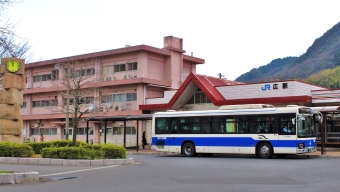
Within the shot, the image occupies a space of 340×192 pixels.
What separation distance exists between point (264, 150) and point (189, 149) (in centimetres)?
495

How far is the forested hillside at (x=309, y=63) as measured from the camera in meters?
99.2

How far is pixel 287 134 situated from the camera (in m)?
22.4

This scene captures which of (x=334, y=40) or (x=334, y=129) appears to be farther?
(x=334, y=40)

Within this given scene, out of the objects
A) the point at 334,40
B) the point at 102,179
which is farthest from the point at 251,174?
the point at 334,40

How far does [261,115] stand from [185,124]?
493cm

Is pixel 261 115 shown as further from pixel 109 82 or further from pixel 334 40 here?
pixel 334 40

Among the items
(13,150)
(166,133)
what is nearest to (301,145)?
(166,133)

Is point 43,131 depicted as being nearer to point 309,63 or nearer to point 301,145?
point 301,145

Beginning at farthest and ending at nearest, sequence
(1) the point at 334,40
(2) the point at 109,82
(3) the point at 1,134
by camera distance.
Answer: (1) the point at 334,40
(2) the point at 109,82
(3) the point at 1,134

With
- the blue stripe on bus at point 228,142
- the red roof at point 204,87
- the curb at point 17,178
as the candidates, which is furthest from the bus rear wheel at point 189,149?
the curb at point 17,178

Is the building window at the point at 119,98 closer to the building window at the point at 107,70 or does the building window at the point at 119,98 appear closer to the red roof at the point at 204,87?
the building window at the point at 107,70

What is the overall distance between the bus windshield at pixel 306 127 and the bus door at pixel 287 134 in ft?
1.09

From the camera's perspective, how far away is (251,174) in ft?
46.8

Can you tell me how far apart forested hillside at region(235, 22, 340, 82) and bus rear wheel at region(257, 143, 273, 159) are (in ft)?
242
